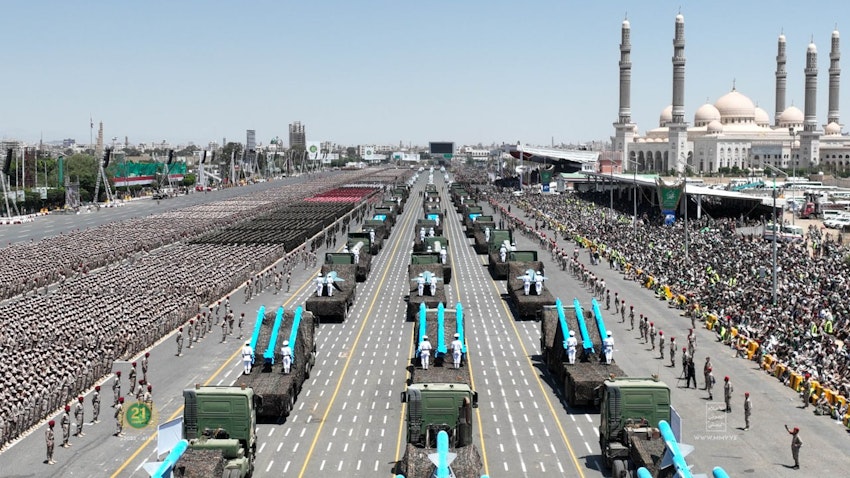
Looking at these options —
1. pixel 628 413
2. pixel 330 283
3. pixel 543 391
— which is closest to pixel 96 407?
pixel 543 391

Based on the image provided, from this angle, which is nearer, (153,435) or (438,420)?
(438,420)

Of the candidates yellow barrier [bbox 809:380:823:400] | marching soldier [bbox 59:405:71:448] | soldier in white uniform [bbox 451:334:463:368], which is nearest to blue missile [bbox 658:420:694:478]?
soldier in white uniform [bbox 451:334:463:368]

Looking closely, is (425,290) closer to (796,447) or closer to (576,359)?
(576,359)

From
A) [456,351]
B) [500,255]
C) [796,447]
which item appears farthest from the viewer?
[500,255]

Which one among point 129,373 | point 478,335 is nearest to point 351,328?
point 478,335

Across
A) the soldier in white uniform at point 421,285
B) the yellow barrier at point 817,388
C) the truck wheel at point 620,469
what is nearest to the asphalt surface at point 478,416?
the yellow barrier at point 817,388

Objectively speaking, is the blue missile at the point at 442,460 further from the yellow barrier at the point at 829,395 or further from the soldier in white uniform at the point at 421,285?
the soldier in white uniform at the point at 421,285

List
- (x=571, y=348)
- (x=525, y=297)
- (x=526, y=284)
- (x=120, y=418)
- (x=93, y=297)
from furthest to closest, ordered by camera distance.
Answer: (x=93, y=297), (x=526, y=284), (x=525, y=297), (x=571, y=348), (x=120, y=418)

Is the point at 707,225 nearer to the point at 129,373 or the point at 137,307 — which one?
the point at 137,307
